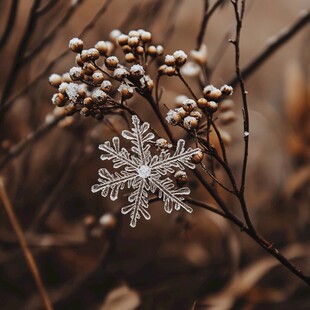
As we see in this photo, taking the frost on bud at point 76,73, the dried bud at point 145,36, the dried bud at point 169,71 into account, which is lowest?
the dried bud at point 169,71

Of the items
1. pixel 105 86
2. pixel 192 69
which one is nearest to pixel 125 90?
pixel 105 86

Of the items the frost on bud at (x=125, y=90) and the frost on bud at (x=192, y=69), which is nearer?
the frost on bud at (x=125, y=90)

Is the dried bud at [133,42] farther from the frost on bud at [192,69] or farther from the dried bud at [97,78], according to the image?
the frost on bud at [192,69]

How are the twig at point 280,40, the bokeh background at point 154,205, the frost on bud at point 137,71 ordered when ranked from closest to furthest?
1. the frost on bud at point 137,71
2. the twig at point 280,40
3. the bokeh background at point 154,205

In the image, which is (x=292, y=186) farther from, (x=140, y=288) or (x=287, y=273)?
(x=140, y=288)

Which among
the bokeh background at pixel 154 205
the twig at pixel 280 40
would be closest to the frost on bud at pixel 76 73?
the bokeh background at pixel 154 205

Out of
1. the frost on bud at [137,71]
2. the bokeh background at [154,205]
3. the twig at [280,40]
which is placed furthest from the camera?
the bokeh background at [154,205]

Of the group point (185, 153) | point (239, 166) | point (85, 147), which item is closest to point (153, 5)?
point (85, 147)
